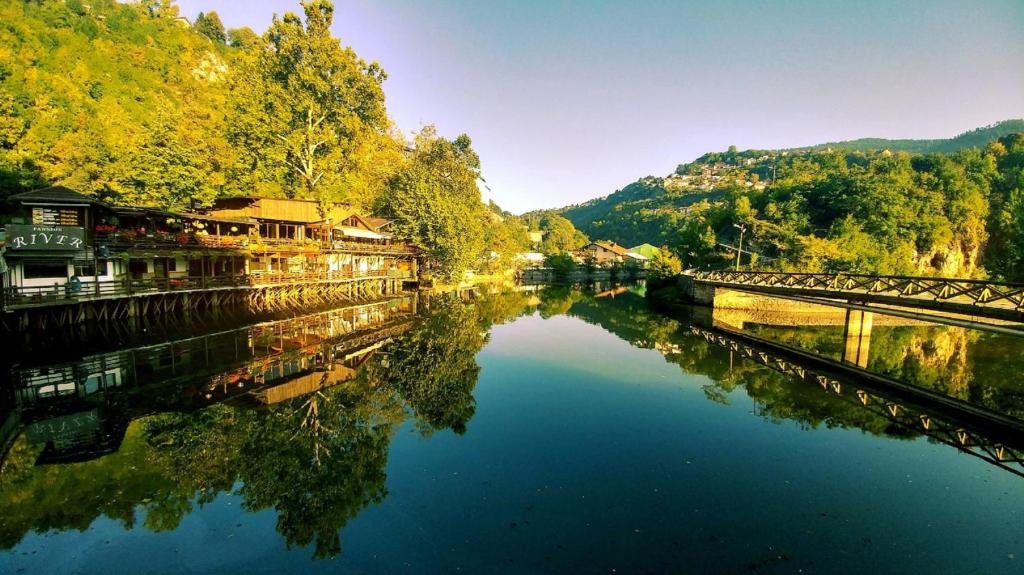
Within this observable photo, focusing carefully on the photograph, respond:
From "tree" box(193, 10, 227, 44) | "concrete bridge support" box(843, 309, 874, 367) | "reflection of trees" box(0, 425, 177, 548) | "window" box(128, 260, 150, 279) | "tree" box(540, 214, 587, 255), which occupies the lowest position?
"reflection of trees" box(0, 425, 177, 548)

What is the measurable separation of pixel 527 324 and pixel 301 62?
33.6m

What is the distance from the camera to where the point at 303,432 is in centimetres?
1130

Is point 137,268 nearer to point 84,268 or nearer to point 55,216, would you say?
point 84,268

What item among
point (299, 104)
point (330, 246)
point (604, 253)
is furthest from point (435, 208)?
point (604, 253)

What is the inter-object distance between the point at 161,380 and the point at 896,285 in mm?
31982

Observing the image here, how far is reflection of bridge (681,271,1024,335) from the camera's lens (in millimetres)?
14125

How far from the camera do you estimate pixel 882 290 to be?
19781mm

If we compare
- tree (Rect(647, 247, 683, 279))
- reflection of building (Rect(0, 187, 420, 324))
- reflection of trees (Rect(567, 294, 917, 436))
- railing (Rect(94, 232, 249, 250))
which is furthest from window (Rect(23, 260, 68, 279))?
tree (Rect(647, 247, 683, 279))

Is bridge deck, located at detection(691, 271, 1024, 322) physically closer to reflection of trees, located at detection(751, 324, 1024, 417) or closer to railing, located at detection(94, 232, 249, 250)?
reflection of trees, located at detection(751, 324, 1024, 417)

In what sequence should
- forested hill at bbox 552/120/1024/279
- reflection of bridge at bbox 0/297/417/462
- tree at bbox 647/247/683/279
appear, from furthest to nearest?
tree at bbox 647/247/683/279, forested hill at bbox 552/120/1024/279, reflection of bridge at bbox 0/297/417/462

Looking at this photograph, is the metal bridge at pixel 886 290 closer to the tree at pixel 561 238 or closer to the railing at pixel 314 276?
the railing at pixel 314 276

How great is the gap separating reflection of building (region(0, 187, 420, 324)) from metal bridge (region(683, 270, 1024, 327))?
1364 inches

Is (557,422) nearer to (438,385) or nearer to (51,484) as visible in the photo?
(438,385)

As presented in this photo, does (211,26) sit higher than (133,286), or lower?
higher
